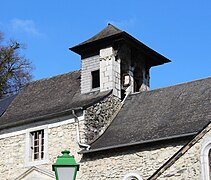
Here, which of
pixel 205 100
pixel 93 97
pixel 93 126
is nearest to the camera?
pixel 205 100

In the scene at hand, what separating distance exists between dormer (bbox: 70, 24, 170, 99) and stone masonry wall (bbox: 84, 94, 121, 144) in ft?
1.70

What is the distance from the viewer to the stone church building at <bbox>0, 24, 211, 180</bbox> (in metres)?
15.1

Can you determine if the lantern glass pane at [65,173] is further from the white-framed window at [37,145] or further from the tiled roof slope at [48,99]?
the white-framed window at [37,145]

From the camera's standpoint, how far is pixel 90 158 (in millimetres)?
16141

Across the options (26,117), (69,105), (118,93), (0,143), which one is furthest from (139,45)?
(0,143)

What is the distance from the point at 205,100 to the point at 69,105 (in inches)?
203

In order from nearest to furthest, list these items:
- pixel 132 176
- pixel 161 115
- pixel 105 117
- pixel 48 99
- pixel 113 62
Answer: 1. pixel 132 176
2. pixel 161 115
3. pixel 105 117
4. pixel 113 62
5. pixel 48 99

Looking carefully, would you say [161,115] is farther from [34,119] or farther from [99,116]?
[34,119]

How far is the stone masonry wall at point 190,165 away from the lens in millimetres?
10930

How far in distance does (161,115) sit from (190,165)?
531cm

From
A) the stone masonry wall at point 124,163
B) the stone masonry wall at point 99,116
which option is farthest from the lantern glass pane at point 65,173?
the stone masonry wall at point 99,116

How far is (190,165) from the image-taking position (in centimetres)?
1097

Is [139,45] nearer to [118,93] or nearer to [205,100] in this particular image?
[118,93]

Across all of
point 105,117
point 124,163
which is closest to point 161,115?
point 124,163
